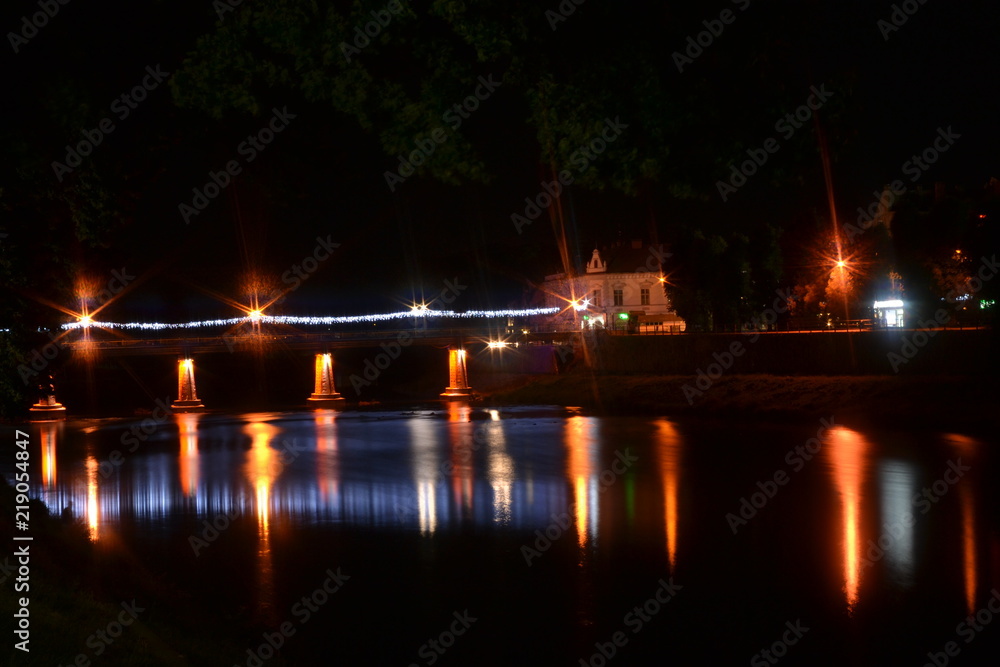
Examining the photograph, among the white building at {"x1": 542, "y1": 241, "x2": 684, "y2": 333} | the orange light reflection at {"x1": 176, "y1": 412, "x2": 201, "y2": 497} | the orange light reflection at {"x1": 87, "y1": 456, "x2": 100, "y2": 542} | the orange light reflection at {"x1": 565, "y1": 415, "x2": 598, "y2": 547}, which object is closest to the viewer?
the orange light reflection at {"x1": 565, "y1": 415, "x2": 598, "y2": 547}

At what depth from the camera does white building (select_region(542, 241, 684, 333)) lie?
309ft

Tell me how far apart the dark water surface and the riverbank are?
349 centimetres

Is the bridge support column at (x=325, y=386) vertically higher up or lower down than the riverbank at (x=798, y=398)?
higher up

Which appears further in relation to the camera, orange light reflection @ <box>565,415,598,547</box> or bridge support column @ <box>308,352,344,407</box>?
bridge support column @ <box>308,352,344,407</box>

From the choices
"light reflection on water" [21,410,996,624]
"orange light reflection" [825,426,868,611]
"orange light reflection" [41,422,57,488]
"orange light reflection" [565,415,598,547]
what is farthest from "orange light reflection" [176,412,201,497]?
"orange light reflection" [825,426,868,611]

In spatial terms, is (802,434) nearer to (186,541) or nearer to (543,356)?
(186,541)

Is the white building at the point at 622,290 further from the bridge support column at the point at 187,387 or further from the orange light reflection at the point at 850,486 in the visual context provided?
the orange light reflection at the point at 850,486

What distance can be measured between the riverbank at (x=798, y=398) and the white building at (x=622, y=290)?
103 ft

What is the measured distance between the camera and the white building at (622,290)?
94.2 meters

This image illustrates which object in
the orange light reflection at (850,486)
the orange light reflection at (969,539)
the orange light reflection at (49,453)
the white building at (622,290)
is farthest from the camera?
the white building at (622,290)

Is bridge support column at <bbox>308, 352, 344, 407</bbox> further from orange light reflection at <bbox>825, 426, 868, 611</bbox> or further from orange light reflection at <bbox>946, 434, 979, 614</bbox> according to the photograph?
orange light reflection at <bbox>946, 434, 979, 614</bbox>

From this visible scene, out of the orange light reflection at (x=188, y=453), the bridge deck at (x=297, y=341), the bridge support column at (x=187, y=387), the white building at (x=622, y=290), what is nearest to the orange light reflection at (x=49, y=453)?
the orange light reflection at (x=188, y=453)

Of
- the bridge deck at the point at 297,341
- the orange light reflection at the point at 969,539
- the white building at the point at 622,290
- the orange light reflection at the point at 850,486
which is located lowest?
the orange light reflection at the point at 969,539

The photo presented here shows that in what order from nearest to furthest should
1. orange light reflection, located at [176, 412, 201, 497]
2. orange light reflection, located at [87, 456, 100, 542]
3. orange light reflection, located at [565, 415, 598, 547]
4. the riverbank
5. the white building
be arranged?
orange light reflection, located at [565, 415, 598, 547]
orange light reflection, located at [87, 456, 100, 542]
orange light reflection, located at [176, 412, 201, 497]
the riverbank
the white building
